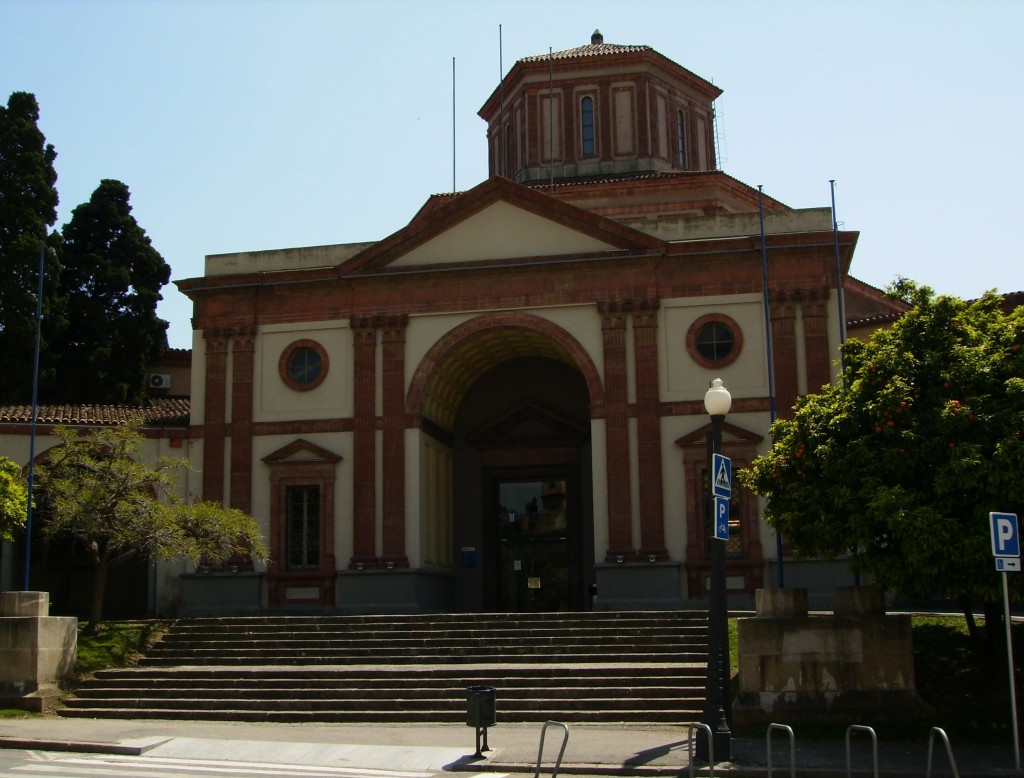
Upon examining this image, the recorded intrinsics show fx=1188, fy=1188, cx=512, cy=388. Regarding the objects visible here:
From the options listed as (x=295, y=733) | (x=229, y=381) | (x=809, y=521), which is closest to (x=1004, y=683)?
(x=809, y=521)

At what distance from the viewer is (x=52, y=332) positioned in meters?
38.2

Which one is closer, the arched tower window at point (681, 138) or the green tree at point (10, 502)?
the green tree at point (10, 502)

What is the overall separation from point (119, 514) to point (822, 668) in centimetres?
1556

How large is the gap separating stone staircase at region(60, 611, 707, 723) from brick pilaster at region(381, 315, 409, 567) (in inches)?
162

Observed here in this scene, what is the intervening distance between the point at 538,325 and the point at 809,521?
13719 millimetres

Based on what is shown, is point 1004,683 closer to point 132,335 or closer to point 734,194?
point 734,194

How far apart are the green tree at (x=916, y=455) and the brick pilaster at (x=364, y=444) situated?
43.7ft

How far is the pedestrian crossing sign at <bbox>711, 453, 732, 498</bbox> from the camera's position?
17422 millimetres

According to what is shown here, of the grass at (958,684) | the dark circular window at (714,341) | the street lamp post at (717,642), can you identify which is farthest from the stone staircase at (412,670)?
the dark circular window at (714,341)

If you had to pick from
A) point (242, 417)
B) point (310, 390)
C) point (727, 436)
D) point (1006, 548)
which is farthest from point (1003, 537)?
point (242, 417)

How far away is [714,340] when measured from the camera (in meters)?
31.2

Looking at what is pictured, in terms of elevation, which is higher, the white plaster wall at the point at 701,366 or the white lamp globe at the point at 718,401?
the white plaster wall at the point at 701,366

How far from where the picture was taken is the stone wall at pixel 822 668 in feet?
62.7

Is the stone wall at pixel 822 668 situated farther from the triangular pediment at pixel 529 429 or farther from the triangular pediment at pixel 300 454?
the triangular pediment at pixel 300 454
